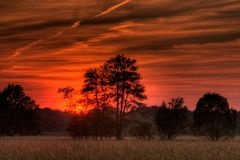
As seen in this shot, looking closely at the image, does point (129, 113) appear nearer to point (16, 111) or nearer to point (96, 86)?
point (96, 86)

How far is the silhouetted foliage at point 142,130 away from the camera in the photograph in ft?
202

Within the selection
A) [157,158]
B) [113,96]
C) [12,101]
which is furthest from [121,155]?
[12,101]

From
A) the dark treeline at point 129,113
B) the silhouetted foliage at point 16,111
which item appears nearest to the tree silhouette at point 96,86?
the dark treeline at point 129,113

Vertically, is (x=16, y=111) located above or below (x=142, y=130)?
above

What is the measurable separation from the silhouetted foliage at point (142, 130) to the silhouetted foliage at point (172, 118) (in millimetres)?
3768

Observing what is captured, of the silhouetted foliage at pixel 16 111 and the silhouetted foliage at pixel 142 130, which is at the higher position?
the silhouetted foliage at pixel 16 111

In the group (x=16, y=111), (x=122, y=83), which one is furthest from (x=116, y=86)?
(x=16, y=111)

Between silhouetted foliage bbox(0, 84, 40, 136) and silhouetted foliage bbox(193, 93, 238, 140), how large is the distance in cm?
4512

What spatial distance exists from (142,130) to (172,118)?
19.0ft

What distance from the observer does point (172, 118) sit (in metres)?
65.9

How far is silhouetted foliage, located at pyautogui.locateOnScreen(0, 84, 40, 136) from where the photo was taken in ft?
325

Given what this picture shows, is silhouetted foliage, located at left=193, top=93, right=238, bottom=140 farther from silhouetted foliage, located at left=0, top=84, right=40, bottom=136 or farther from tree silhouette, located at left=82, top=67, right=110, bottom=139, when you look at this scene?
silhouetted foliage, located at left=0, top=84, right=40, bottom=136

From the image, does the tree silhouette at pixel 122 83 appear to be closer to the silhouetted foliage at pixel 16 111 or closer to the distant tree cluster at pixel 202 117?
the distant tree cluster at pixel 202 117

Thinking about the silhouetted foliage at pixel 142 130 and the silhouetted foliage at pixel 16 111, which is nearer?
the silhouetted foliage at pixel 142 130
